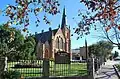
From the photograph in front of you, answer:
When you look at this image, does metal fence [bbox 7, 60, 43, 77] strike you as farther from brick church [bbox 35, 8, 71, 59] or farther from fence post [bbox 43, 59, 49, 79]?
brick church [bbox 35, 8, 71, 59]

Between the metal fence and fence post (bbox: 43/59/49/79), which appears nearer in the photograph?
fence post (bbox: 43/59/49/79)

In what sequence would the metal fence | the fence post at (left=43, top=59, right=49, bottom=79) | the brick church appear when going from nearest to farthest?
the fence post at (left=43, top=59, right=49, bottom=79), the metal fence, the brick church

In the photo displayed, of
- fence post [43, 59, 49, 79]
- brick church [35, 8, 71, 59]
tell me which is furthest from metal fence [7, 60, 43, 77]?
brick church [35, 8, 71, 59]

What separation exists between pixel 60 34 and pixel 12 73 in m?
94.1

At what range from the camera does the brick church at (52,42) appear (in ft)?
346

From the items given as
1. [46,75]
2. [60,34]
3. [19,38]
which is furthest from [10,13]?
[60,34]

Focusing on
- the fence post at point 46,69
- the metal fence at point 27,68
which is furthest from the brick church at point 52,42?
the fence post at point 46,69

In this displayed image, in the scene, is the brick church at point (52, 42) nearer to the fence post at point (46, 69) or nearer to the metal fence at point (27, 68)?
the metal fence at point (27, 68)

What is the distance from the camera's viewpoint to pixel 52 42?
108 meters

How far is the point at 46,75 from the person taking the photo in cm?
1962

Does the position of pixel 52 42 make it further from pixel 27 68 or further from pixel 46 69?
pixel 46 69

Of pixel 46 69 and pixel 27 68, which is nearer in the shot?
pixel 46 69

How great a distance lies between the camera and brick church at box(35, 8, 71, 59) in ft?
346

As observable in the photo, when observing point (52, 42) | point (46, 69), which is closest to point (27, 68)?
point (46, 69)
